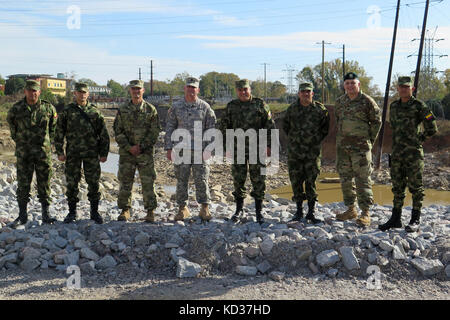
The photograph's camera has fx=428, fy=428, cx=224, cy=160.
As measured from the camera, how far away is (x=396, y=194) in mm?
5910

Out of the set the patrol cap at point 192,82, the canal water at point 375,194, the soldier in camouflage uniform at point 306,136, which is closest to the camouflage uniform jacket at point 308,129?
the soldier in camouflage uniform at point 306,136

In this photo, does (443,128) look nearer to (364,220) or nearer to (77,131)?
(364,220)

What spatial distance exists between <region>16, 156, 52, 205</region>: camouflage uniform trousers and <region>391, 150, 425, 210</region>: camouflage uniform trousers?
193 inches

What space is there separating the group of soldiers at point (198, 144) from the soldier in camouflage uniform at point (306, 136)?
1 centimetres

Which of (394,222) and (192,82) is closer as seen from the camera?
(394,222)

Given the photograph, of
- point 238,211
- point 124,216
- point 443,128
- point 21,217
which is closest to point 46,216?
point 21,217

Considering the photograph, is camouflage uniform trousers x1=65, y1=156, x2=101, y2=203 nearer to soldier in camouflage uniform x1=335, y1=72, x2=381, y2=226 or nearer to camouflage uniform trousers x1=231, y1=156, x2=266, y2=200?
camouflage uniform trousers x1=231, y1=156, x2=266, y2=200

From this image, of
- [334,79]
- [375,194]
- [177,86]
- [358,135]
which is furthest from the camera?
[177,86]

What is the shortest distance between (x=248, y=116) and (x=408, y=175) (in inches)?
90.9

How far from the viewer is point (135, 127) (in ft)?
20.1

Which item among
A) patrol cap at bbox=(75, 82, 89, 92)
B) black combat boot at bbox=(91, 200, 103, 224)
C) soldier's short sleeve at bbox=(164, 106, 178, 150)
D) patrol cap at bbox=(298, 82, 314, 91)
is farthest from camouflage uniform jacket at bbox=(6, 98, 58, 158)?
patrol cap at bbox=(298, 82, 314, 91)

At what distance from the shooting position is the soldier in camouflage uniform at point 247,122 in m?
6.02
